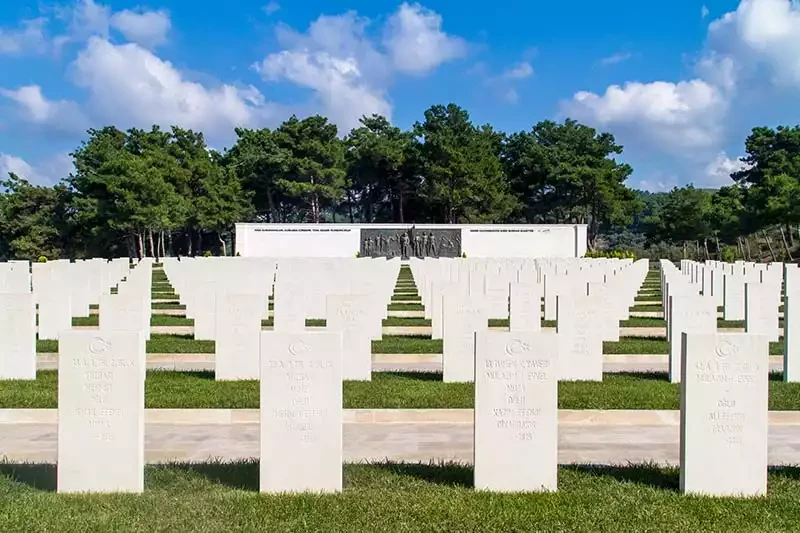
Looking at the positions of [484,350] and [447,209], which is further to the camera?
[447,209]

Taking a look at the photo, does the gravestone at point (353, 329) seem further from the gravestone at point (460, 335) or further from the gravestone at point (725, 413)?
the gravestone at point (725, 413)

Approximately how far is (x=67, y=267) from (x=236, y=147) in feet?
163

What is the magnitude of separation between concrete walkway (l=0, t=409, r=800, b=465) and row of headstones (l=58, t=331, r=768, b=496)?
1.18 metres

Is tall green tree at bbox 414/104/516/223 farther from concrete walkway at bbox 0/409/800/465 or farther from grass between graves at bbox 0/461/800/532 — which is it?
grass between graves at bbox 0/461/800/532

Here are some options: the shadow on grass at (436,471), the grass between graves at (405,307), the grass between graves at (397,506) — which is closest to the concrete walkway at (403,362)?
the shadow on grass at (436,471)

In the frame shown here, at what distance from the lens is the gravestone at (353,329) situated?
9.69 meters

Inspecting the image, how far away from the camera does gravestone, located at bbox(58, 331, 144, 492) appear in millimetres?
5336

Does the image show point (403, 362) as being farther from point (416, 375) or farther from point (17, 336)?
point (17, 336)

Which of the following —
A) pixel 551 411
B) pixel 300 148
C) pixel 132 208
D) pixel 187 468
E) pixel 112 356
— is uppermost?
pixel 300 148

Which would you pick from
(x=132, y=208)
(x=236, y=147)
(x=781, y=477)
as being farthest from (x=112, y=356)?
(x=236, y=147)

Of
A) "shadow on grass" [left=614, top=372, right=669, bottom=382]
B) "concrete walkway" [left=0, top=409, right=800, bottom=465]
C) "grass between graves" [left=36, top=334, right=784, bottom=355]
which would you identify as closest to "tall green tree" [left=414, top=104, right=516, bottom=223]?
"grass between graves" [left=36, top=334, right=784, bottom=355]

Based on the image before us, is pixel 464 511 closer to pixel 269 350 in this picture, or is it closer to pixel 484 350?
pixel 484 350

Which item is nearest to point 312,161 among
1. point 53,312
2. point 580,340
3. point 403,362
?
point 53,312

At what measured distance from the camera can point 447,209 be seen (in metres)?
60.8
